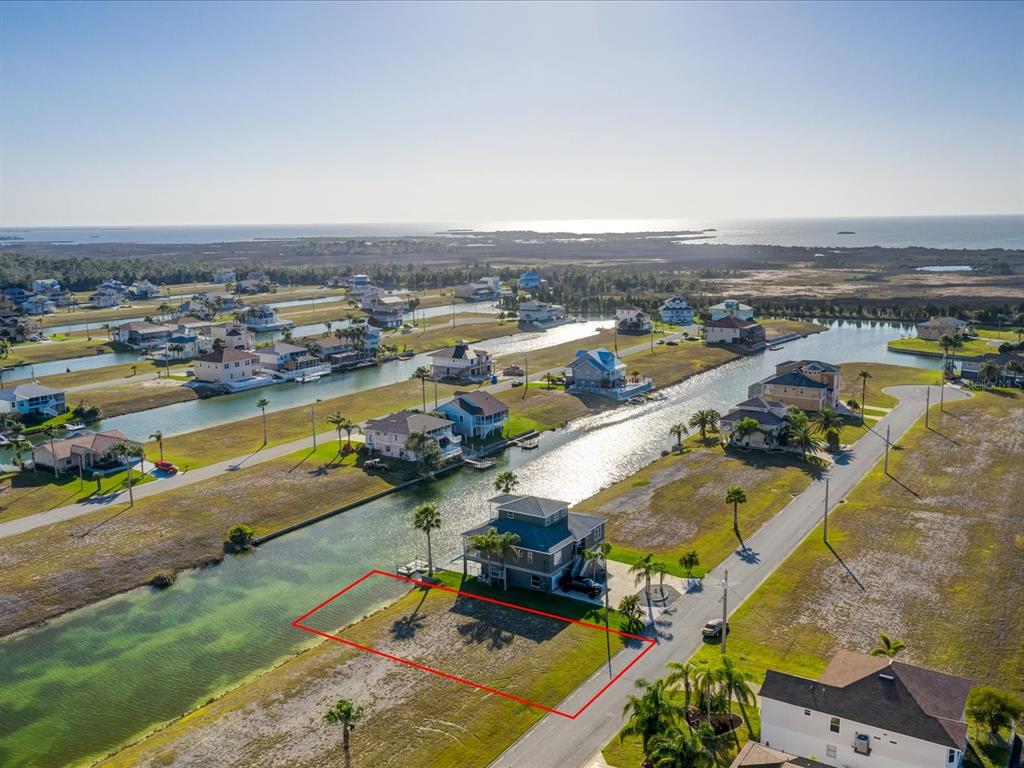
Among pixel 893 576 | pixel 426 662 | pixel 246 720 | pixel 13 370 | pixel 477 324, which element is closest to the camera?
pixel 246 720

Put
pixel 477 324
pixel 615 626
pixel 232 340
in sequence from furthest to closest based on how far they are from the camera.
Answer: pixel 477 324
pixel 232 340
pixel 615 626

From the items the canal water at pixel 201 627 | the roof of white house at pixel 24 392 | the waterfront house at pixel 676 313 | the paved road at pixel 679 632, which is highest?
the waterfront house at pixel 676 313

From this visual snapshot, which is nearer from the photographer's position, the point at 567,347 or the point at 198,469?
the point at 198,469

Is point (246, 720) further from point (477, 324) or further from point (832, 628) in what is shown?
point (477, 324)

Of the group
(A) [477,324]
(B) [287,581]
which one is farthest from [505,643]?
(A) [477,324]

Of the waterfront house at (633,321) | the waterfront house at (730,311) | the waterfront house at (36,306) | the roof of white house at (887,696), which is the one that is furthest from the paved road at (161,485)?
the waterfront house at (36,306)

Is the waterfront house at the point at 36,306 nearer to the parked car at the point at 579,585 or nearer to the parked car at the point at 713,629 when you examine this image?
the parked car at the point at 579,585
